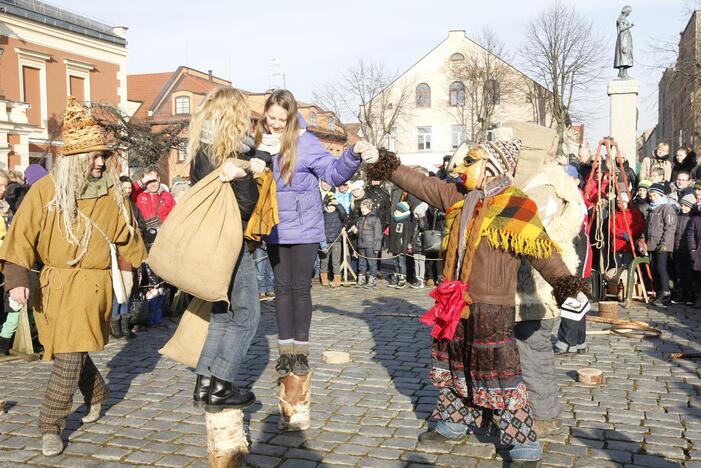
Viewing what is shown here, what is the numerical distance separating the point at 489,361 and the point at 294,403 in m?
1.39

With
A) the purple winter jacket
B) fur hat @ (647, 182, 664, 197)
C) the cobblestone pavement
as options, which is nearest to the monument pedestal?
fur hat @ (647, 182, 664, 197)

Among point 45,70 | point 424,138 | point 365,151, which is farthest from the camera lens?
point 424,138

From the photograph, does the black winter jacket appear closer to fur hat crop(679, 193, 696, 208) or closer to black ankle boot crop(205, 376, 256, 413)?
black ankle boot crop(205, 376, 256, 413)

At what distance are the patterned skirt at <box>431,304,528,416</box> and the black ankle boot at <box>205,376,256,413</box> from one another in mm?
1266

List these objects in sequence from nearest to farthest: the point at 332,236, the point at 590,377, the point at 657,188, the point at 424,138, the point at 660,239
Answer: the point at 590,377 < the point at 660,239 < the point at 657,188 < the point at 332,236 < the point at 424,138

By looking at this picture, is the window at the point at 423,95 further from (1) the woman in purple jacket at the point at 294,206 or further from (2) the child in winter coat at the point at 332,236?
(1) the woman in purple jacket at the point at 294,206

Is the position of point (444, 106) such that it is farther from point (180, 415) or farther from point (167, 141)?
point (180, 415)

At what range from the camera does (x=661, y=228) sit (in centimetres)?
1111

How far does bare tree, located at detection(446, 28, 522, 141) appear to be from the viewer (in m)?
54.7

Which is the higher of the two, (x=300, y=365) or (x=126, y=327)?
(x=300, y=365)

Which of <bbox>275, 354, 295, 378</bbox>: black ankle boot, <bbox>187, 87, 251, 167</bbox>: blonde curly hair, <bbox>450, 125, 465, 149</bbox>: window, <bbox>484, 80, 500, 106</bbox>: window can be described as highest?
<bbox>484, 80, 500, 106</bbox>: window

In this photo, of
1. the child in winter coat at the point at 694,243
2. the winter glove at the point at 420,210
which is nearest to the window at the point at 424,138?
the winter glove at the point at 420,210

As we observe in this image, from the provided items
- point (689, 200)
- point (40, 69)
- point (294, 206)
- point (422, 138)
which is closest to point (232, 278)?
point (294, 206)

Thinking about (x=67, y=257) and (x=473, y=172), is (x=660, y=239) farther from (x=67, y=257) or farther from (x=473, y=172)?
(x=67, y=257)
